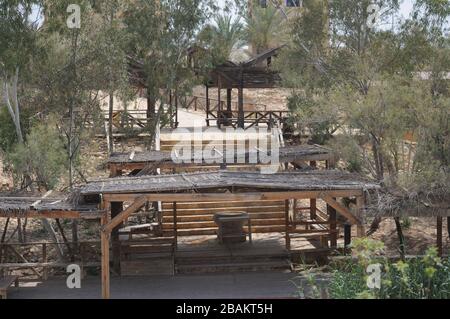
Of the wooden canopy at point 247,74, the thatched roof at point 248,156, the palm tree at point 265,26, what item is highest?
the palm tree at point 265,26

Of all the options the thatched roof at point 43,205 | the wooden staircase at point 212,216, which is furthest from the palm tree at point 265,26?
the thatched roof at point 43,205

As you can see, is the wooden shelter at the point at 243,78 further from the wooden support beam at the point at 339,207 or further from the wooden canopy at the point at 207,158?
the wooden support beam at the point at 339,207

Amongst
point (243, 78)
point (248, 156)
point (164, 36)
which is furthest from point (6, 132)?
point (243, 78)

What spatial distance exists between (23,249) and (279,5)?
21.8 metres

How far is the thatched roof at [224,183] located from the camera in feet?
44.7

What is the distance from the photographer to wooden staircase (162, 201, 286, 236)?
20.2 metres

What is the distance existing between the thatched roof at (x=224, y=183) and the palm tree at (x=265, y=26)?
25578mm

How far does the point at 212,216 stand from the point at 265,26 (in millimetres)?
21832

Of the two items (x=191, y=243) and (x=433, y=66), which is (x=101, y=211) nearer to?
(x=191, y=243)

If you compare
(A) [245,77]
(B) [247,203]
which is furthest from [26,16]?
(A) [245,77]

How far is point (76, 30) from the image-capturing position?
18484 mm

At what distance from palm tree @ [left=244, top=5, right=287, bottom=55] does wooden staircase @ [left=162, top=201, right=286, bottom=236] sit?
20.2 metres

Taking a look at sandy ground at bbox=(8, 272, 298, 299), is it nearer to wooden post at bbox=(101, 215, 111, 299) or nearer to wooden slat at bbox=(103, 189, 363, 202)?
wooden post at bbox=(101, 215, 111, 299)

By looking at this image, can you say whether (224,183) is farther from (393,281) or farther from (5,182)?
(5,182)
